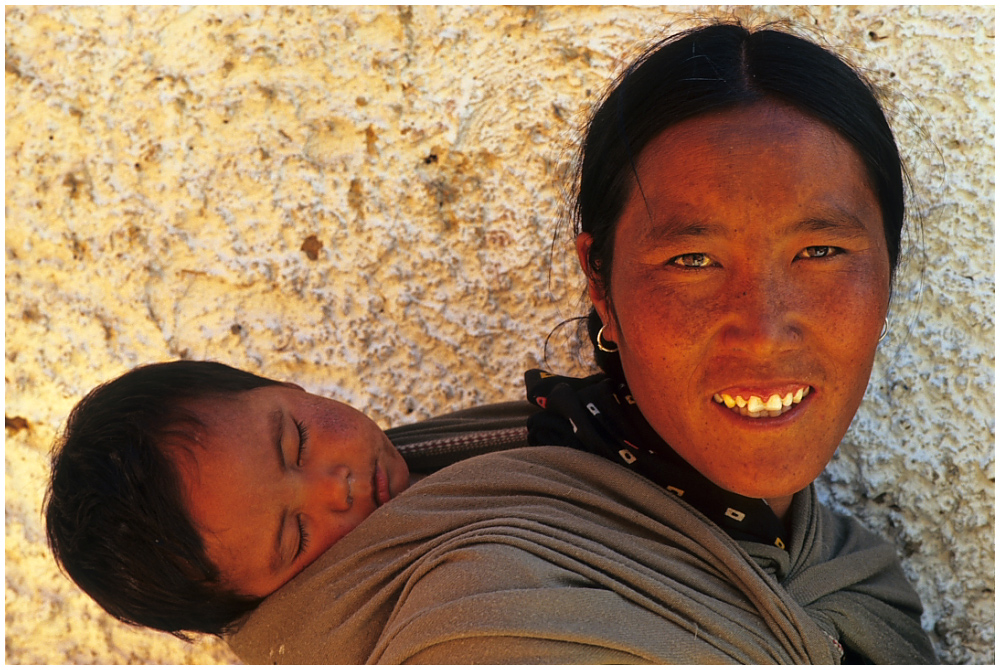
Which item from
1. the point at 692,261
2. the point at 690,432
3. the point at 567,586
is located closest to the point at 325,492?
the point at 567,586

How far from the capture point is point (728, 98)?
1438mm

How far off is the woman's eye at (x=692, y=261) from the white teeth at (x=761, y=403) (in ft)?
0.70

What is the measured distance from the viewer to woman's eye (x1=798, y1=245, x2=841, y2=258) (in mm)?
1407

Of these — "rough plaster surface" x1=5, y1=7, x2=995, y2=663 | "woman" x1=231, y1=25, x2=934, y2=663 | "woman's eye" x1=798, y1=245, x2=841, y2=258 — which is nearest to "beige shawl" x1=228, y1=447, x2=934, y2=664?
"woman" x1=231, y1=25, x2=934, y2=663

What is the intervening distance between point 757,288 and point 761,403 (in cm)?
19

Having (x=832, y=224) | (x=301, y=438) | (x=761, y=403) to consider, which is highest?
(x=832, y=224)

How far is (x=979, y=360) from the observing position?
2037mm

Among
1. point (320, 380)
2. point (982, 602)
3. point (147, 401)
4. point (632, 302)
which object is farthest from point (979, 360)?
point (147, 401)

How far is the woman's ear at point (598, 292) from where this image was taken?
164 cm

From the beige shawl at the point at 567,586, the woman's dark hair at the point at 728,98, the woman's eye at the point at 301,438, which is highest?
the woman's dark hair at the point at 728,98

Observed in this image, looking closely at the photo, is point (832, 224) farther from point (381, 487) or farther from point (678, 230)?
point (381, 487)

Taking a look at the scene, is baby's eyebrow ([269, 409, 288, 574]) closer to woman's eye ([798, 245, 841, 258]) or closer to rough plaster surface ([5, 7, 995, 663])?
rough plaster surface ([5, 7, 995, 663])

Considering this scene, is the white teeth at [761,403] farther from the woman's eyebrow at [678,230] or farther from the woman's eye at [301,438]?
the woman's eye at [301,438]

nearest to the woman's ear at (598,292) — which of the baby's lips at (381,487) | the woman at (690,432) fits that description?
the woman at (690,432)
